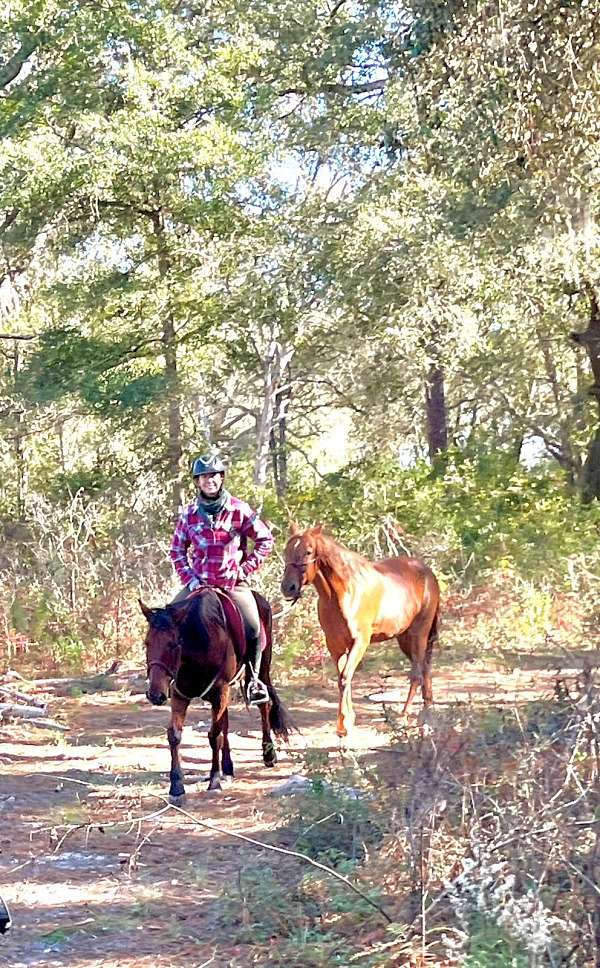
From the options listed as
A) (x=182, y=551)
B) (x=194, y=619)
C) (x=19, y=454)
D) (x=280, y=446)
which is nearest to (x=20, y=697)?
(x=182, y=551)

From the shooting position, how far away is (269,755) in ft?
30.4

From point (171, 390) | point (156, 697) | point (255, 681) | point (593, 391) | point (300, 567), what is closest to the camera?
point (156, 697)

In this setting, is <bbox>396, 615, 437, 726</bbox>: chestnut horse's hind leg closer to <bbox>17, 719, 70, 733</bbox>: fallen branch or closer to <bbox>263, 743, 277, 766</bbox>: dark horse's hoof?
<bbox>263, 743, 277, 766</bbox>: dark horse's hoof

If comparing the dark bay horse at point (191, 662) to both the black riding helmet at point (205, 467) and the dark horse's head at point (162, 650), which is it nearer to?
the dark horse's head at point (162, 650)

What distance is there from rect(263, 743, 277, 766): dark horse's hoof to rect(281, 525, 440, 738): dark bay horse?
0.80m

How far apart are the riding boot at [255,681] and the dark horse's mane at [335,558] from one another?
1.28 m

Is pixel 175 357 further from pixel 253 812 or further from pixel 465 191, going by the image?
pixel 253 812

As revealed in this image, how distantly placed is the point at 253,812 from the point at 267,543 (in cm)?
209

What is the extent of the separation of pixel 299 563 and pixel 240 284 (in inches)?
338

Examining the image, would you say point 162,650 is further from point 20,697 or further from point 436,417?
point 436,417

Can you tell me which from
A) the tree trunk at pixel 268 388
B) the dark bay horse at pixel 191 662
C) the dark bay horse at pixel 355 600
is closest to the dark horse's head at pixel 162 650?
the dark bay horse at pixel 191 662

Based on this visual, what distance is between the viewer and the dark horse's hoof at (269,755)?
→ 9.25 m

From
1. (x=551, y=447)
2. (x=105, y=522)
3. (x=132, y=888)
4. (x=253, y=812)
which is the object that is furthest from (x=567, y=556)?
(x=551, y=447)

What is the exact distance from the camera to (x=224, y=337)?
19.6 metres
